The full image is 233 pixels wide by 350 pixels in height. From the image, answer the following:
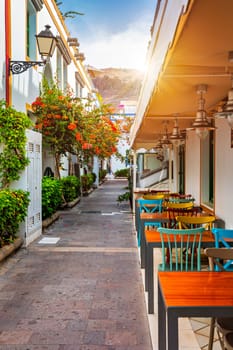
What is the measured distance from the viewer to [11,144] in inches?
290

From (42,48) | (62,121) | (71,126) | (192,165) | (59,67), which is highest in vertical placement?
(59,67)

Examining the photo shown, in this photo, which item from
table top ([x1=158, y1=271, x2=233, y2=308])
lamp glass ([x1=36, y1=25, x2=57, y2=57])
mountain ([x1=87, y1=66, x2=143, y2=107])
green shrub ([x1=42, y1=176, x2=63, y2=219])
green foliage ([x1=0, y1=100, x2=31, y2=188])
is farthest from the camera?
mountain ([x1=87, y1=66, x2=143, y2=107])

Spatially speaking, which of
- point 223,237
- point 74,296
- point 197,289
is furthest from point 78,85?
point 197,289

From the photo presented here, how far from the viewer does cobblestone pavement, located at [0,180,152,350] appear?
3.75 meters

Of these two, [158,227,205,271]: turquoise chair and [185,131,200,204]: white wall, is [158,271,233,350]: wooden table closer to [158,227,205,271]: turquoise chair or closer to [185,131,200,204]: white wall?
[158,227,205,271]: turquoise chair

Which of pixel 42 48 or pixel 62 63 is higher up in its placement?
pixel 62 63

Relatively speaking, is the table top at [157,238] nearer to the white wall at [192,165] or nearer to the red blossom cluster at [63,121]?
the white wall at [192,165]

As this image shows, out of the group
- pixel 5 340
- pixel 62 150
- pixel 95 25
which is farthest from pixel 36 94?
pixel 95 25

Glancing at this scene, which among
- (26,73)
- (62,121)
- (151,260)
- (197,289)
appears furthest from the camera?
(62,121)

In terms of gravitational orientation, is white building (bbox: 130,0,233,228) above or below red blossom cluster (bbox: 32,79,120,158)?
below

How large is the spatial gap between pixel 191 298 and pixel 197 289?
0.61ft

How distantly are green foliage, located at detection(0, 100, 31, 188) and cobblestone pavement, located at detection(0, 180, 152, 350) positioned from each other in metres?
1.54

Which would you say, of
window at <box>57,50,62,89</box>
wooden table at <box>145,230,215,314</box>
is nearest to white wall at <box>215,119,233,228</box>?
wooden table at <box>145,230,215,314</box>

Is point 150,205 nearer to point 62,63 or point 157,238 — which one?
point 157,238
